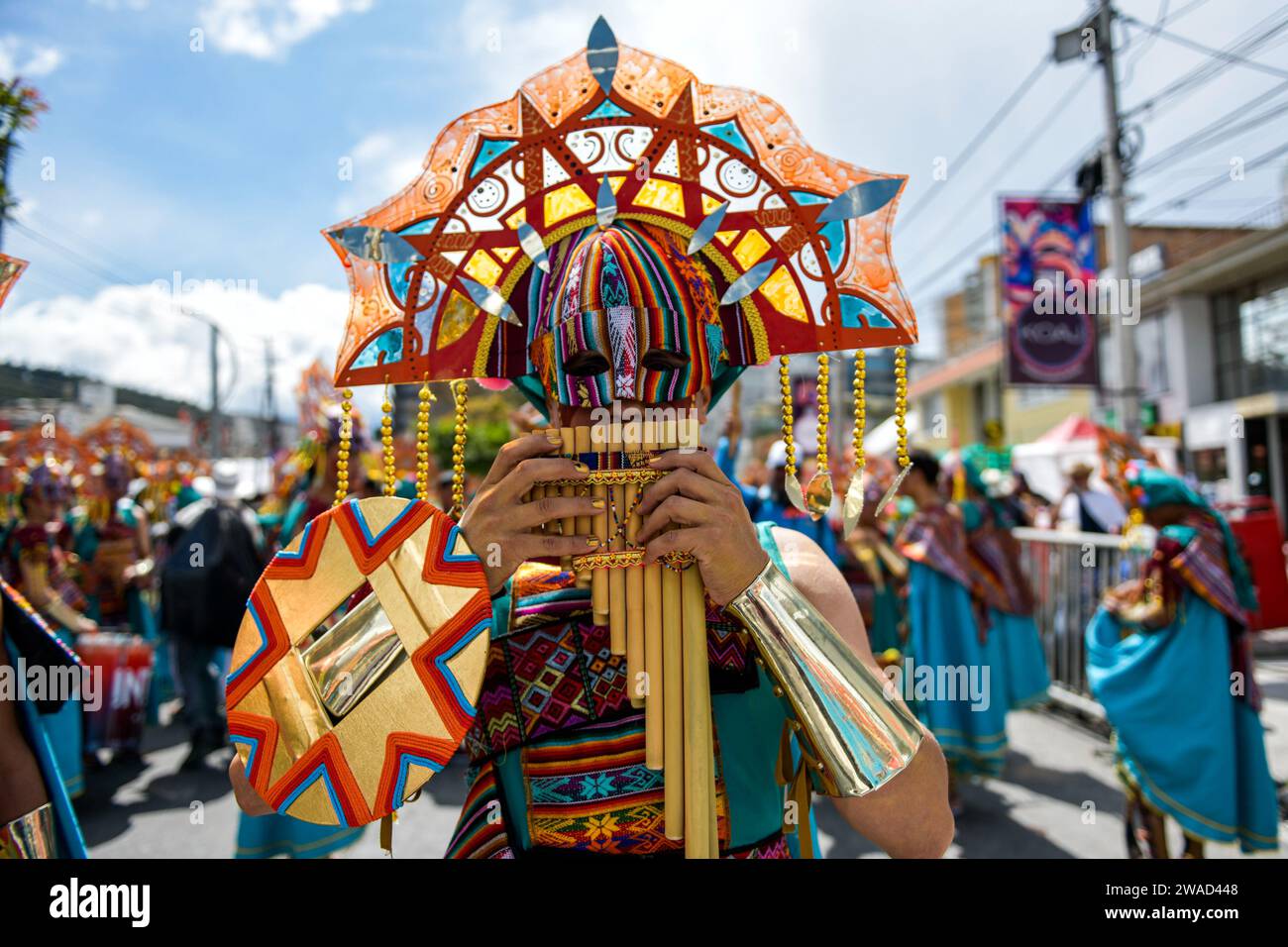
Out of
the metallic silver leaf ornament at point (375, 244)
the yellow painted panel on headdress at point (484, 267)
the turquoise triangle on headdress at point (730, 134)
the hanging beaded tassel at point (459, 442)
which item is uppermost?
the turquoise triangle on headdress at point (730, 134)

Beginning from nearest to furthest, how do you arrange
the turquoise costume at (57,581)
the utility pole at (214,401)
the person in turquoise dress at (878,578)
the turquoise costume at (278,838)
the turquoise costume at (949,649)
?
the turquoise costume at (278,838) → the turquoise costume at (57,581) → the turquoise costume at (949,649) → the person in turquoise dress at (878,578) → the utility pole at (214,401)

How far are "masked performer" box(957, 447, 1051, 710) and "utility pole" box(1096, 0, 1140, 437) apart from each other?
4892 mm

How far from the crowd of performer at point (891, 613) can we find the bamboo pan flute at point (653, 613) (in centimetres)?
55

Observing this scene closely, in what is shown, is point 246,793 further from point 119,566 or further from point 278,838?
point 119,566

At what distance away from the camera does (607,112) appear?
1614mm

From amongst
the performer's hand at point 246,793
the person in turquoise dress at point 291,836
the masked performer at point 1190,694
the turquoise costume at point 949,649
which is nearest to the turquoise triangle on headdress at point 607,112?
the performer's hand at point 246,793

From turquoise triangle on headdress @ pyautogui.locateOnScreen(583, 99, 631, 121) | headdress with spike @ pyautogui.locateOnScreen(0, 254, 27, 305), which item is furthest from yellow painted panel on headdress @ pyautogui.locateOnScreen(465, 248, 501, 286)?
headdress with spike @ pyautogui.locateOnScreen(0, 254, 27, 305)

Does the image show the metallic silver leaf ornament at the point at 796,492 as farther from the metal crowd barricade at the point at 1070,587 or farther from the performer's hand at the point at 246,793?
the metal crowd barricade at the point at 1070,587

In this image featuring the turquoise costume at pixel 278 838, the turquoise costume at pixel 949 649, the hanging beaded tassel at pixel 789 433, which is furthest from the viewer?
the turquoise costume at pixel 949 649

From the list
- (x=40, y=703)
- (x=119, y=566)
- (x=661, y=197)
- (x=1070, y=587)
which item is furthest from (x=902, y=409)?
(x=119, y=566)

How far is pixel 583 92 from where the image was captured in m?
1.60

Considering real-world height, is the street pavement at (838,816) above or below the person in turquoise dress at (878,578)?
below

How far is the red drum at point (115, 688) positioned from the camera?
5371 millimetres

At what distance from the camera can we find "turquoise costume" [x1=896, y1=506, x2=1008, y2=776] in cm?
505
